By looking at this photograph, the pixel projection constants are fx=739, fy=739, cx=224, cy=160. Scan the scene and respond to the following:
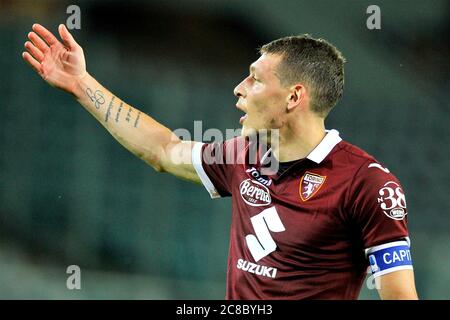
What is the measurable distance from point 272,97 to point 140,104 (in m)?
3.06

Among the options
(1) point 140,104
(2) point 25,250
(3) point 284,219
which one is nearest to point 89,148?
(1) point 140,104

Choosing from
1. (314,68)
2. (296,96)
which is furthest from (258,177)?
(314,68)

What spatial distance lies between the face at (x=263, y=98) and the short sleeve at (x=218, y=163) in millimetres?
178

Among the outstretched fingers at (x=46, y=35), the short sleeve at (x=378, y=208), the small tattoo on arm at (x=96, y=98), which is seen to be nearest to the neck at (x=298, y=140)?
the short sleeve at (x=378, y=208)

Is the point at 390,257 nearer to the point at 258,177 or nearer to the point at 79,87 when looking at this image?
the point at 258,177

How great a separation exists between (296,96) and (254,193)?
43 centimetres

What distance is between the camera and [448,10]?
602 centimetres

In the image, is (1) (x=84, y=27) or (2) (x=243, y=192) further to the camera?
(1) (x=84, y=27)

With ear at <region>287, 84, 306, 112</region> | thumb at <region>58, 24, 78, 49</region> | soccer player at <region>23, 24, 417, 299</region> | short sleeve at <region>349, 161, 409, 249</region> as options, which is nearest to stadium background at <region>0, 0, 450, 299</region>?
soccer player at <region>23, 24, 417, 299</region>

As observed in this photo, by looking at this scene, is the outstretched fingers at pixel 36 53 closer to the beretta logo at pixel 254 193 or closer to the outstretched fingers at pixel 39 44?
the outstretched fingers at pixel 39 44

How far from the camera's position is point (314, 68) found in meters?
2.97

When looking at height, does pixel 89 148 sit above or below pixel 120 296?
above

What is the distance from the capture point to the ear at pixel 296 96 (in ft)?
9.71
